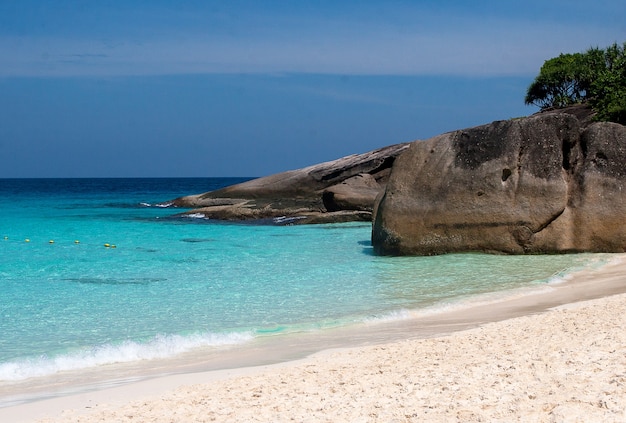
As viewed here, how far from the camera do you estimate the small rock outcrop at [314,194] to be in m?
26.1

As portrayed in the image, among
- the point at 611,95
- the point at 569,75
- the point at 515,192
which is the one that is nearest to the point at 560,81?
the point at 569,75

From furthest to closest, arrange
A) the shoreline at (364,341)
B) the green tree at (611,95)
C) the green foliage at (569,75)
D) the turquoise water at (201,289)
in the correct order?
the green foliage at (569,75) → the green tree at (611,95) → the turquoise water at (201,289) → the shoreline at (364,341)

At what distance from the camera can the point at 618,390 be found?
475 centimetres

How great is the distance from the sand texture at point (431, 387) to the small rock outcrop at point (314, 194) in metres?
18.8

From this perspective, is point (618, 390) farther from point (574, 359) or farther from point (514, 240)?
point (514, 240)

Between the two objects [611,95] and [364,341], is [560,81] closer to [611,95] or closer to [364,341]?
[611,95]

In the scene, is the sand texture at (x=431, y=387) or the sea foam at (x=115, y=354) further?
Answer: the sea foam at (x=115, y=354)

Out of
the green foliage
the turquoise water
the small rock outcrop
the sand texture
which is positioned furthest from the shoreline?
the green foliage

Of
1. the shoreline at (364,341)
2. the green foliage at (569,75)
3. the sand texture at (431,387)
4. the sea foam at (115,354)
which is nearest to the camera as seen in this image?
the sand texture at (431,387)

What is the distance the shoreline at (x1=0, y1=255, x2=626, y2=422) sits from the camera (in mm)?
5656

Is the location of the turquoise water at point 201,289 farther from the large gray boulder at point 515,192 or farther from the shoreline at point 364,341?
the shoreline at point 364,341

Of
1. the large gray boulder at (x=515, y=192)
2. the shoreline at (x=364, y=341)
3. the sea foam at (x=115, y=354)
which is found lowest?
the sea foam at (x=115, y=354)

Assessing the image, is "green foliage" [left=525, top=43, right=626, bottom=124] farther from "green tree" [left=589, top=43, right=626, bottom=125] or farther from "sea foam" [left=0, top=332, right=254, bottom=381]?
"sea foam" [left=0, top=332, right=254, bottom=381]

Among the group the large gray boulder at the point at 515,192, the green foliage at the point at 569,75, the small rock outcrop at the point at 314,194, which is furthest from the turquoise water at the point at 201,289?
the green foliage at the point at 569,75
